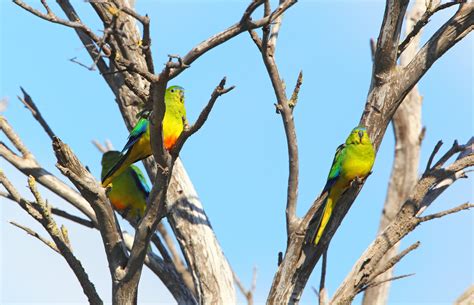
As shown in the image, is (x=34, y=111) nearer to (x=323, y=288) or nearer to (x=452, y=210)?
(x=323, y=288)

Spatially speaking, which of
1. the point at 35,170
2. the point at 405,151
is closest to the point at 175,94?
the point at 35,170

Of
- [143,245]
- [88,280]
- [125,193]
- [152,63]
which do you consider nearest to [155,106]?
[152,63]

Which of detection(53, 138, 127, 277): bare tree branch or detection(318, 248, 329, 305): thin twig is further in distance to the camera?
detection(318, 248, 329, 305): thin twig

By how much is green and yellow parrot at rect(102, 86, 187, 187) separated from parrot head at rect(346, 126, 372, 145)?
1400mm

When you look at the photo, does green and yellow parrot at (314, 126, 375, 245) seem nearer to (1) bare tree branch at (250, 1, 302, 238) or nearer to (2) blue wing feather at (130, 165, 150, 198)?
(1) bare tree branch at (250, 1, 302, 238)

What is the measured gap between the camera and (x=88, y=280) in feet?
17.0

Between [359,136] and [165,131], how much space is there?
1578mm

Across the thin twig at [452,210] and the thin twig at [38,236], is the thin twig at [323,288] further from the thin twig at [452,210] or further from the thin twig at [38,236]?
the thin twig at [38,236]

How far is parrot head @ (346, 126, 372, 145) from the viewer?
5762 mm

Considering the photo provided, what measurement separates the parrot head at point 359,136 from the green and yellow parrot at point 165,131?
1400 millimetres

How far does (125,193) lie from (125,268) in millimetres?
2871

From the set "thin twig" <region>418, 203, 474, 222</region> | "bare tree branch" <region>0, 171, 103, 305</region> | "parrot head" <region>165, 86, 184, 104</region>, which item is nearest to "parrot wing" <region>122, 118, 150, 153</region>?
"parrot head" <region>165, 86, 184, 104</region>

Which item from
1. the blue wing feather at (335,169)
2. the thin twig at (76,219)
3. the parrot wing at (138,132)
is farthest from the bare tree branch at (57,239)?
the blue wing feather at (335,169)

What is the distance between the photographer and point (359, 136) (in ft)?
19.0
